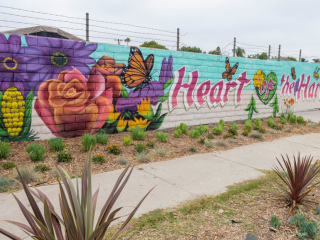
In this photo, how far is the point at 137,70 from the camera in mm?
7363

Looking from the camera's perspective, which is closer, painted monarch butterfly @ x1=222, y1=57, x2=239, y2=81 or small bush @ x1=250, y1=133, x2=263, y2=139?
small bush @ x1=250, y1=133, x2=263, y2=139

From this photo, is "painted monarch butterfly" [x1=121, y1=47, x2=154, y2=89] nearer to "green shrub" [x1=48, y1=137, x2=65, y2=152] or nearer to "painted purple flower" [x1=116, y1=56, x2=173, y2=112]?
"painted purple flower" [x1=116, y1=56, x2=173, y2=112]

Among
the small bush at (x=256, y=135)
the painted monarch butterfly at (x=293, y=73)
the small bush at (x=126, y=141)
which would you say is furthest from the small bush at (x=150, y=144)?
the painted monarch butterfly at (x=293, y=73)

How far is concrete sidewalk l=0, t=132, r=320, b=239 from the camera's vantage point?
363cm

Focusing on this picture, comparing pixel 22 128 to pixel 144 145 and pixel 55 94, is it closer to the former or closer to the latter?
pixel 55 94

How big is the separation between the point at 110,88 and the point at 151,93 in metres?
1.27

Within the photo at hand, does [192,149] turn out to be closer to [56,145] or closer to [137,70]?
[137,70]

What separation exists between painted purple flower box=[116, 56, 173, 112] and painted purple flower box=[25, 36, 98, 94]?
1268 mm

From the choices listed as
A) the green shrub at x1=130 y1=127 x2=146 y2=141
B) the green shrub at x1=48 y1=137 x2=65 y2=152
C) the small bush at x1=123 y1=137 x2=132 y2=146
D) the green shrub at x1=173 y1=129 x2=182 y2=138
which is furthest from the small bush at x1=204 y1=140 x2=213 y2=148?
the green shrub at x1=48 y1=137 x2=65 y2=152

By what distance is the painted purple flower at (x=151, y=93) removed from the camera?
7227 millimetres

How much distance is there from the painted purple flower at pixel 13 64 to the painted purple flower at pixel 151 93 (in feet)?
7.51

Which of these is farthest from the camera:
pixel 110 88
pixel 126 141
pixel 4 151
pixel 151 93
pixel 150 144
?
pixel 151 93

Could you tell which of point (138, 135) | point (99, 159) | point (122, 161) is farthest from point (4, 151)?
point (138, 135)

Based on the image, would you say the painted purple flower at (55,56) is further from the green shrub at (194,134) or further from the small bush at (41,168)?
the green shrub at (194,134)
